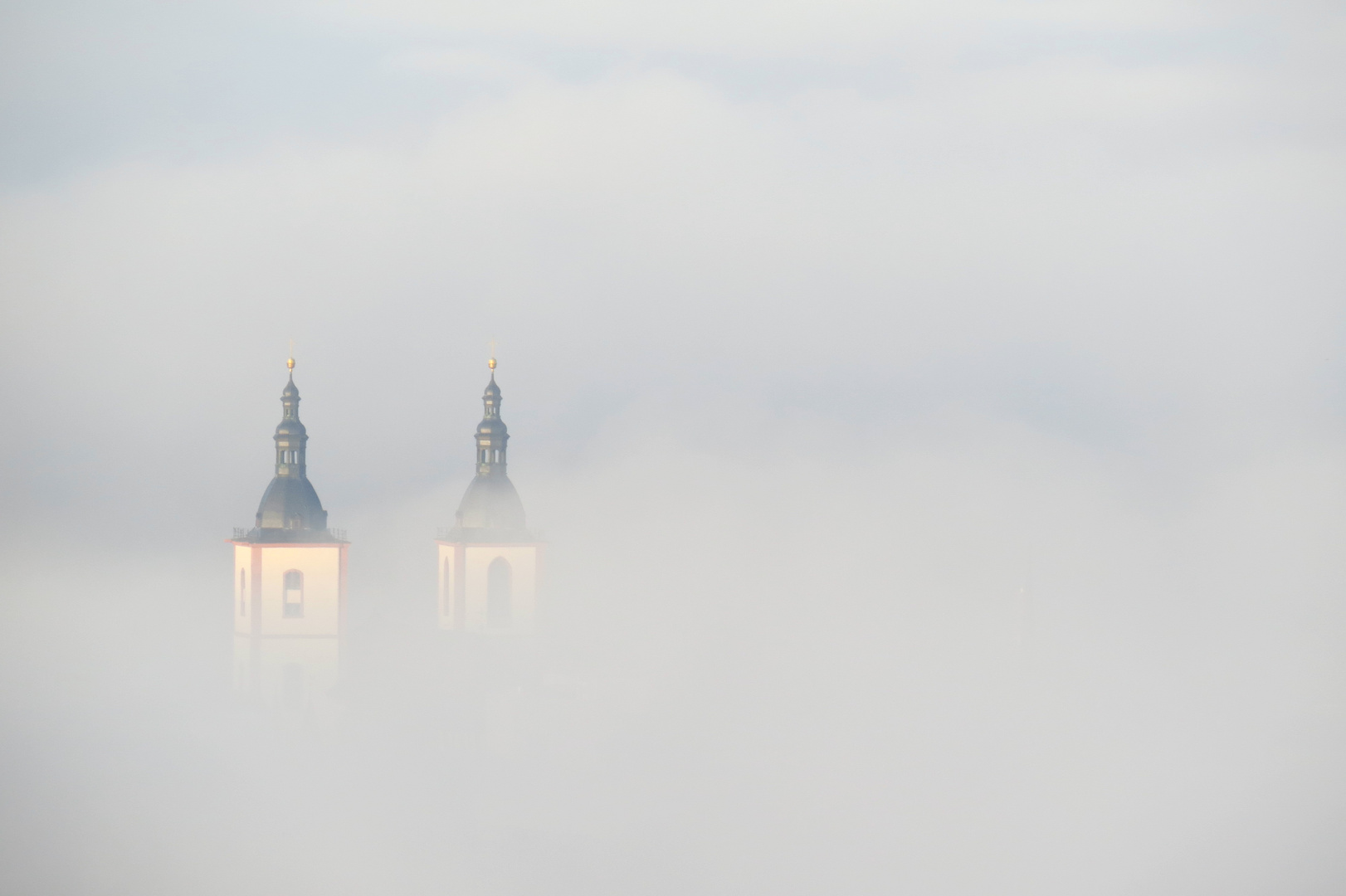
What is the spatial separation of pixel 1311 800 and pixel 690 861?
1069 cm

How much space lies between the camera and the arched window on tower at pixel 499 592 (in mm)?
54719

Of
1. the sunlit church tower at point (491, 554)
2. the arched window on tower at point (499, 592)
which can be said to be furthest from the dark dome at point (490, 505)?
the arched window on tower at point (499, 592)

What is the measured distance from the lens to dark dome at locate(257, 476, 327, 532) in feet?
177

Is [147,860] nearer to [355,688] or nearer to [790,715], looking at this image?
[355,688]

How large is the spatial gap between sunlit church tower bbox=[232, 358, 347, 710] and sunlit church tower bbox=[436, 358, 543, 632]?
Answer: 2.14m

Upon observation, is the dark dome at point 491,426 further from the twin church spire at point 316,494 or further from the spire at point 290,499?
the spire at point 290,499

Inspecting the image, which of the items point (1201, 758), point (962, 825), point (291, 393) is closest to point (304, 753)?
point (291, 393)

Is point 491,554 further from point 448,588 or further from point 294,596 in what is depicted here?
point 294,596

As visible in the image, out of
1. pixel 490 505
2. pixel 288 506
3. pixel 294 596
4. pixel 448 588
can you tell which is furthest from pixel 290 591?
pixel 490 505

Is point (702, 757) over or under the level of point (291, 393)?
under

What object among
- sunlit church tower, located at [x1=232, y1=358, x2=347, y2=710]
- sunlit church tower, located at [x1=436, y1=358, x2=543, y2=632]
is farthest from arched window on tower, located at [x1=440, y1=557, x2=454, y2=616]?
sunlit church tower, located at [x1=232, y1=358, x2=347, y2=710]

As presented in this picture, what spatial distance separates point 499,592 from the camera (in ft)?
180

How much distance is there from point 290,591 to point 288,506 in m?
1.59

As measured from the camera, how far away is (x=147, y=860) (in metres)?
49.8
